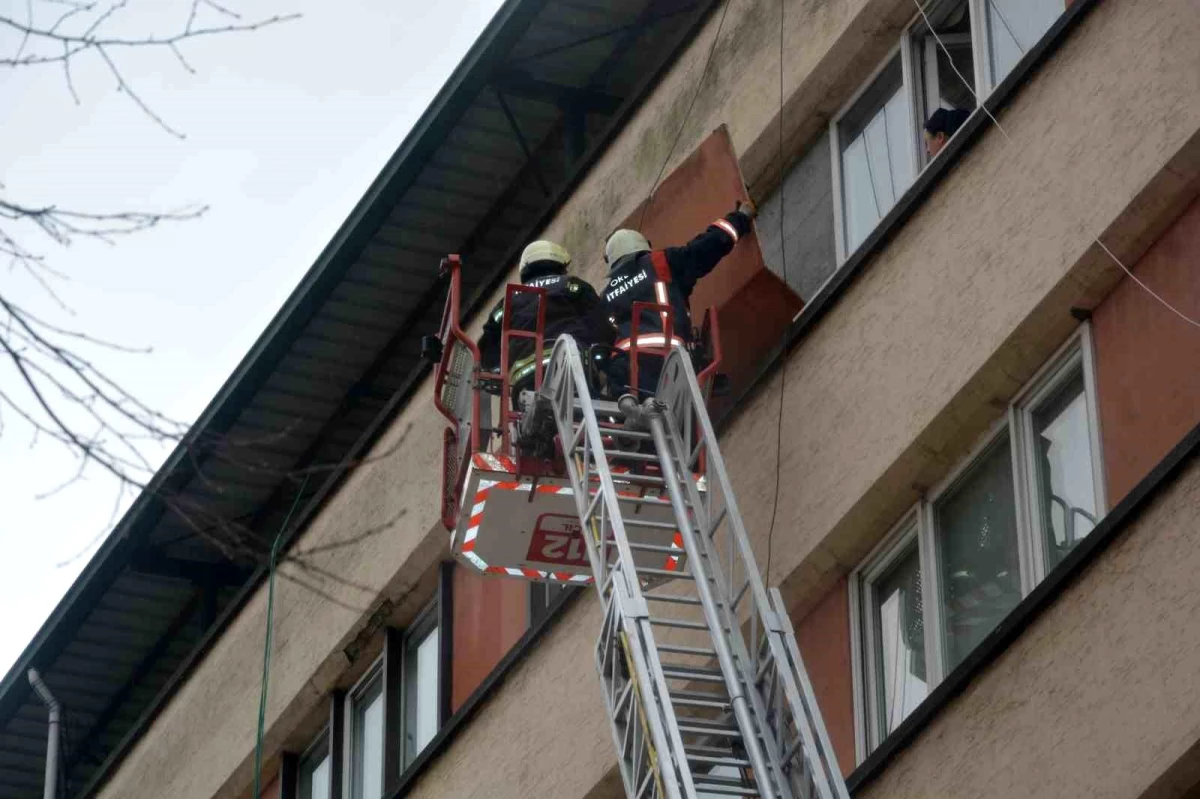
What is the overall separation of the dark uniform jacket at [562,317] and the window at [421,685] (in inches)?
154

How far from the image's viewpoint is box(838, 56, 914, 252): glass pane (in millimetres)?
14000

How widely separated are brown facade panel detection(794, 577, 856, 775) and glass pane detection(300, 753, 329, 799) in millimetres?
6792

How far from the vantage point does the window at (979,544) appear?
11469mm

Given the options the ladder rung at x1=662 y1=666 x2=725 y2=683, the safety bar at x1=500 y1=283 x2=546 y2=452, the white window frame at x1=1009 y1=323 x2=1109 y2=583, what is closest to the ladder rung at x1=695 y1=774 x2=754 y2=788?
the ladder rung at x1=662 y1=666 x2=725 y2=683

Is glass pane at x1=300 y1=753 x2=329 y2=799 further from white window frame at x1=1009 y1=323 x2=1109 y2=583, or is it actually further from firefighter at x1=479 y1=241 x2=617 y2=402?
white window frame at x1=1009 y1=323 x2=1109 y2=583

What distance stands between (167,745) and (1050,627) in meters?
12.0

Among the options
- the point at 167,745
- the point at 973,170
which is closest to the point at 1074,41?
the point at 973,170

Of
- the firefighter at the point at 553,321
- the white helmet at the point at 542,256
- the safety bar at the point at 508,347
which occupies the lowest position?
the safety bar at the point at 508,347

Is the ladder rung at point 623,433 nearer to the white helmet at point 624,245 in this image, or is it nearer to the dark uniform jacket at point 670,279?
the dark uniform jacket at point 670,279

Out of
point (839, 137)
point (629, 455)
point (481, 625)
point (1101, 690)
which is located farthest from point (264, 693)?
point (1101, 690)

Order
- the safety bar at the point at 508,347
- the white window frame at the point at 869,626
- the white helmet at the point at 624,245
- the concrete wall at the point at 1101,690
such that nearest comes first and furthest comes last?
the concrete wall at the point at 1101,690
the white window frame at the point at 869,626
the safety bar at the point at 508,347
the white helmet at the point at 624,245

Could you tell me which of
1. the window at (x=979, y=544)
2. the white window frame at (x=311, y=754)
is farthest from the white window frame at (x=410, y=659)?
the window at (x=979, y=544)

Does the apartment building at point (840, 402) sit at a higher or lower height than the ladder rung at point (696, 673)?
higher

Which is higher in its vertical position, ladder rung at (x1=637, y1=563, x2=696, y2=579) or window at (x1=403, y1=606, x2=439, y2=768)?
window at (x1=403, y1=606, x2=439, y2=768)
